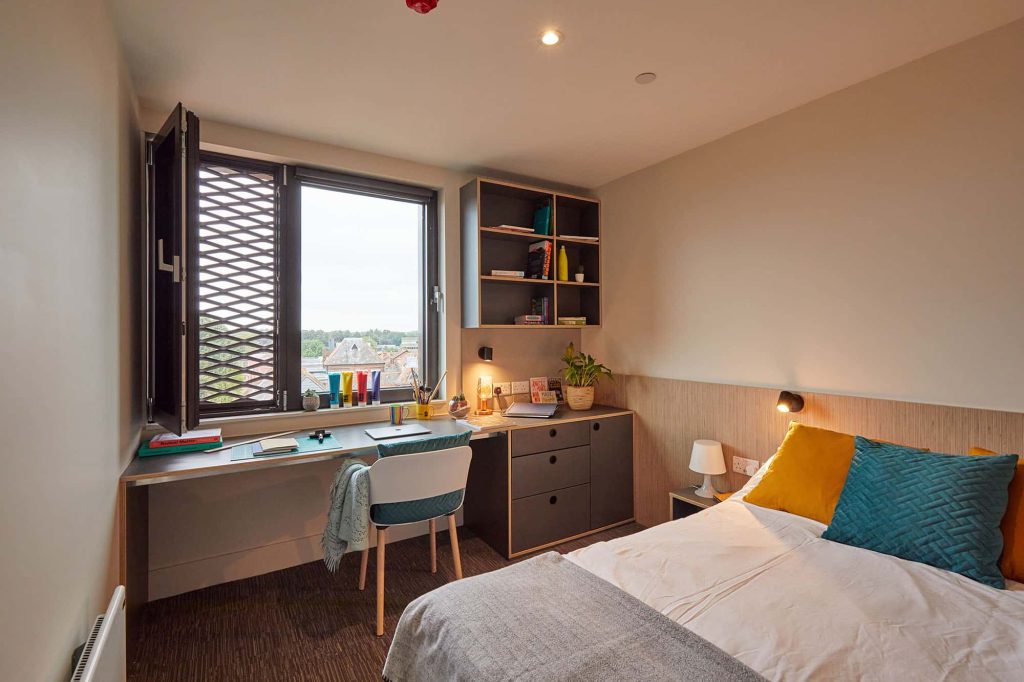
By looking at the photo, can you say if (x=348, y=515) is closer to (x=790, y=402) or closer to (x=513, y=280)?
(x=513, y=280)

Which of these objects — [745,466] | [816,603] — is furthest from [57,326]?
[745,466]

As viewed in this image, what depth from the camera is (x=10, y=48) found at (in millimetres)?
860

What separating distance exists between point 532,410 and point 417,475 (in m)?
1.14

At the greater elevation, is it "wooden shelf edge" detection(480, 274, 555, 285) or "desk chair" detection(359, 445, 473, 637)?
"wooden shelf edge" detection(480, 274, 555, 285)

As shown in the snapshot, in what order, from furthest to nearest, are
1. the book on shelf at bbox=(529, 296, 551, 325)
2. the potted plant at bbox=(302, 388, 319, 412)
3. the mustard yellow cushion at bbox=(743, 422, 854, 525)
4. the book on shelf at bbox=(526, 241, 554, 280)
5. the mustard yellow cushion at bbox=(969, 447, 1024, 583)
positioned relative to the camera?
the book on shelf at bbox=(529, 296, 551, 325), the book on shelf at bbox=(526, 241, 554, 280), the potted plant at bbox=(302, 388, 319, 412), the mustard yellow cushion at bbox=(743, 422, 854, 525), the mustard yellow cushion at bbox=(969, 447, 1024, 583)

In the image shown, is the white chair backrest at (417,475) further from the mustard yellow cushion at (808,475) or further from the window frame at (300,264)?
the mustard yellow cushion at (808,475)

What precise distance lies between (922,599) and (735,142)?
7.81 ft

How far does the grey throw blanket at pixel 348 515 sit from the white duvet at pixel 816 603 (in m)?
1.04

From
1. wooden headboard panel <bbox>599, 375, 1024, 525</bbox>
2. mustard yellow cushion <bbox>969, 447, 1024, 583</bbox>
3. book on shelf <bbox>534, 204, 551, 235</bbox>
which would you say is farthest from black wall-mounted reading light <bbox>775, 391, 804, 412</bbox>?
book on shelf <bbox>534, 204, 551, 235</bbox>

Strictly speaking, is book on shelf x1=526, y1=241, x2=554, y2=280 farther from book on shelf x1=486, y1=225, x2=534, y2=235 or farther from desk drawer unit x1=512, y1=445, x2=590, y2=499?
desk drawer unit x1=512, y1=445, x2=590, y2=499

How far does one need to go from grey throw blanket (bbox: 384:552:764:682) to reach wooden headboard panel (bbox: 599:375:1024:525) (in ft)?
5.15

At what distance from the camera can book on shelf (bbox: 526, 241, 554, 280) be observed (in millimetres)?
3500

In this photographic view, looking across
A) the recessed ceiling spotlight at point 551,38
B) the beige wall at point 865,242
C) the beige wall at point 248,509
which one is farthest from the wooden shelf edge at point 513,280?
the recessed ceiling spotlight at point 551,38

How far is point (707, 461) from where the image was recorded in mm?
2775
